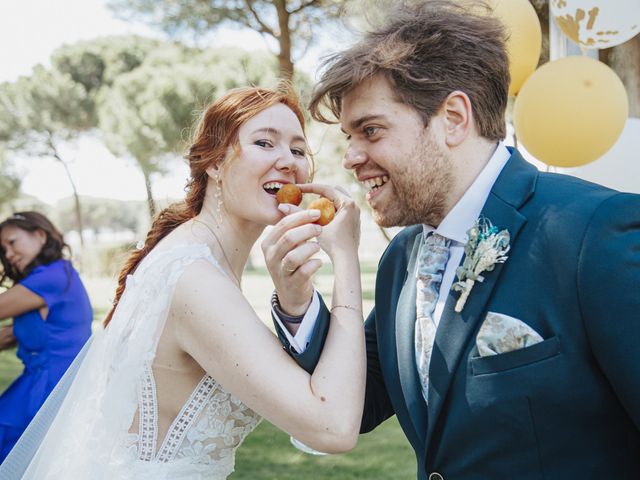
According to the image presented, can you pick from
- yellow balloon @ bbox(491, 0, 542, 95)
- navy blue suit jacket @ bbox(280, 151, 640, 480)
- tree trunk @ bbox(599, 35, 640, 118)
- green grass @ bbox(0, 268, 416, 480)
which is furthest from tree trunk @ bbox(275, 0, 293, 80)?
navy blue suit jacket @ bbox(280, 151, 640, 480)

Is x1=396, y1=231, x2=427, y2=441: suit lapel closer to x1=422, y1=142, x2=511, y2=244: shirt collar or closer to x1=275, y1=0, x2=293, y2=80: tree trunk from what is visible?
x1=422, y1=142, x2=511, y2=244: shirt collar

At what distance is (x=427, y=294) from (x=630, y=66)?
4.35 metres

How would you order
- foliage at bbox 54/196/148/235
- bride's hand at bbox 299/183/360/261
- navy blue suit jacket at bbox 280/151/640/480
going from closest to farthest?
navy blue suit jacket at bbox 280/151/640/480, bride's hand at bbox 299/183/360/261, foliage at bbox 54/196/148/235

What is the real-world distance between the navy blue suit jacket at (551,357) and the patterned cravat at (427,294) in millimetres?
107

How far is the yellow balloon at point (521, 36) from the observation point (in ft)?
14.3

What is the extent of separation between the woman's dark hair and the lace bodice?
3.69 metres

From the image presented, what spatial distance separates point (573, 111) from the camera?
13.2 feet

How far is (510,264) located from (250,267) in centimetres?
3171

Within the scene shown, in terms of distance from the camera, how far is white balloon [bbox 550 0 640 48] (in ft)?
13.5

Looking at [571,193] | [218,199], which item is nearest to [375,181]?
[571,193]

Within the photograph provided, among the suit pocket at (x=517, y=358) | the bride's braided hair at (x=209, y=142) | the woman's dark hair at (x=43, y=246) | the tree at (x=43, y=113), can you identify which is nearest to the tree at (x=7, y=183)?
the tree at (x=43, y=113)

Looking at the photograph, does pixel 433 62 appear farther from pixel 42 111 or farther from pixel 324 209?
pixel 42 111

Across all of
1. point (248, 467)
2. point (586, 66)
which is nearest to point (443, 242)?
point (586, 66)

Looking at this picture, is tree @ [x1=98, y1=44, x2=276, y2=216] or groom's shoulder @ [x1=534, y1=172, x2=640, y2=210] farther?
tree @ [x1=98, y1=44, x2=276, y2=216]
